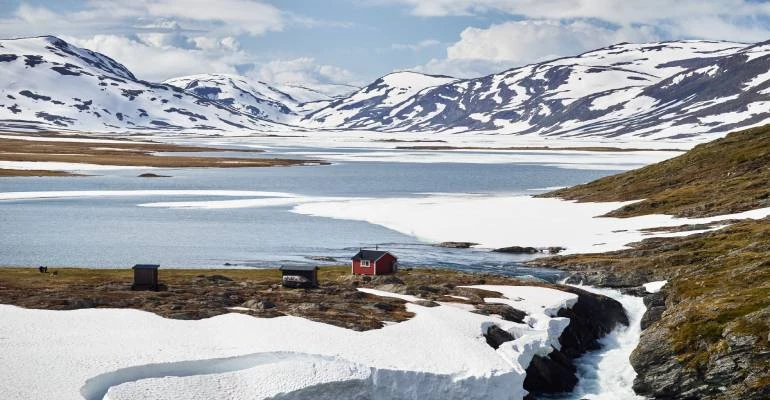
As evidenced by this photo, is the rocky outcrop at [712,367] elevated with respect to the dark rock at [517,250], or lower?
lower

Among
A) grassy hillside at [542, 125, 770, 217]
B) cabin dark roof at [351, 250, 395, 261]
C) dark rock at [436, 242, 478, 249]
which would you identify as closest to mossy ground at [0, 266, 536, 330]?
cabin dark roof at [351, 250, 395, 261]

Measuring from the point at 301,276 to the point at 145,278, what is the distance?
1206 centimetres

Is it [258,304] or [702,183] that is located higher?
[702,183]

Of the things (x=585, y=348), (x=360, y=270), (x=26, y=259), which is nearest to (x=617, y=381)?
(x=585, y=348)

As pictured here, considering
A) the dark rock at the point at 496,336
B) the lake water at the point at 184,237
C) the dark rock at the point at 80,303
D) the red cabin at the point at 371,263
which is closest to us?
the dark rock at the point at 496,336

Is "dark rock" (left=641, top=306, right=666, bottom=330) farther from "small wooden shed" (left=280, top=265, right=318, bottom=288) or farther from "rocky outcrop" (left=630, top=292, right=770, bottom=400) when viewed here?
"small wooden shed" (left=280, top=265, right=318, bottom=288)

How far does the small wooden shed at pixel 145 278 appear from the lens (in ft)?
223

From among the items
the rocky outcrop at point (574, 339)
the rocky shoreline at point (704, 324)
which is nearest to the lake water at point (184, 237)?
the rocky shoreline at point (704, 324)

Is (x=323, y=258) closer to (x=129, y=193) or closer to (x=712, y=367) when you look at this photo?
(x=712, y=367)

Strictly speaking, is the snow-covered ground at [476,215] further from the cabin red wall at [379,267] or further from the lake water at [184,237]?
the cabin red wall at [379,267]

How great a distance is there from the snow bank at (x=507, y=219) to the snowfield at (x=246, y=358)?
5065 centimetres

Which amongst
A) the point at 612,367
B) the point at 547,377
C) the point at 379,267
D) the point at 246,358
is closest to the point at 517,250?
the point at 379,267

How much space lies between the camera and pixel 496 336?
188ft

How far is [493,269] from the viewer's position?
90.8 meters
